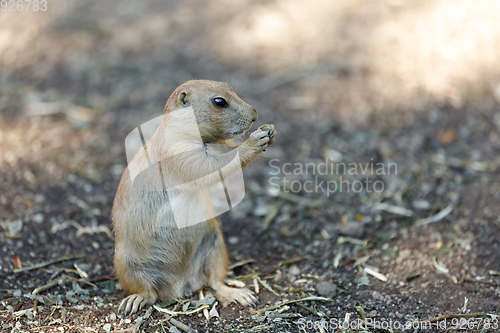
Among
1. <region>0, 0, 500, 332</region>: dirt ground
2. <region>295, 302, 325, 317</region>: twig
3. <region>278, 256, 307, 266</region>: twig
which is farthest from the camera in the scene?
<region>278, 256, 307, 266</region>: twig

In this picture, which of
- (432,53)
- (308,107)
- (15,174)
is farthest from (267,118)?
(15,174)

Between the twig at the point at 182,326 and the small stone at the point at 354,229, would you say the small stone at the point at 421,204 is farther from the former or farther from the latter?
the twig at the point at 182,326

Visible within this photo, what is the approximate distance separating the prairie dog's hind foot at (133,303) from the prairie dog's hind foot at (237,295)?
1.63ft

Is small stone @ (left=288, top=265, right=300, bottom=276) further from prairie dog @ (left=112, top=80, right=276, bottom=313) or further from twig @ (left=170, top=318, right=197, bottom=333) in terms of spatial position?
twig @ (left=170, top=318, right=197, bottom=333)

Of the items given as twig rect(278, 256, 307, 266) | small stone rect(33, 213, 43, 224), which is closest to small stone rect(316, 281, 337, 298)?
twig rect(278, 256, 307, 266)

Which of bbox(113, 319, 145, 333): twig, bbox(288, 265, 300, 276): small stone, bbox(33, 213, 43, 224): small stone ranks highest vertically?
bbox(33, 213, 43, 224): small stone

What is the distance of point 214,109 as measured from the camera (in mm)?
3051

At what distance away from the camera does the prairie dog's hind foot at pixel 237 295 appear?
10.7ft

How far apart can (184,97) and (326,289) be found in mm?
1722

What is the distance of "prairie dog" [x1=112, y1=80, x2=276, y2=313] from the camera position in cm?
303

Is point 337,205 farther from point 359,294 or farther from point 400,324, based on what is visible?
point 400,324

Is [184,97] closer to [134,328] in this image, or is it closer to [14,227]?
[134,328]

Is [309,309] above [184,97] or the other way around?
the other way around

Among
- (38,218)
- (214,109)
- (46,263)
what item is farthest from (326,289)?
(38,218)
